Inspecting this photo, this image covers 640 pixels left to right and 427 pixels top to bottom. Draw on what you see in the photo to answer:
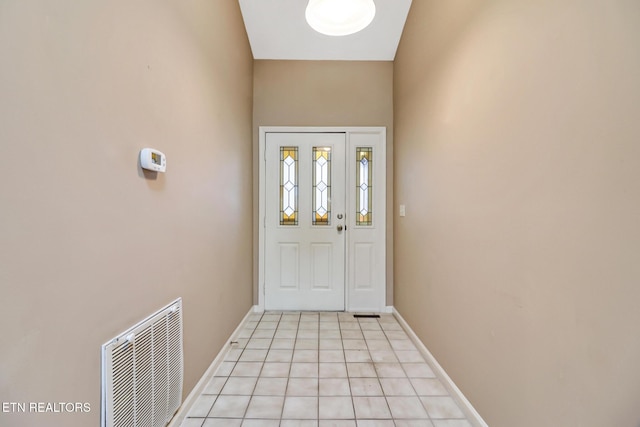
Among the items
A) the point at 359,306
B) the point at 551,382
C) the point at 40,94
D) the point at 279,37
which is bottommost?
the point at 359,306

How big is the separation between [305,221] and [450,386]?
199 cm

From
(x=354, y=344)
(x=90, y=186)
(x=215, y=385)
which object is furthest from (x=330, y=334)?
(x=90, y=186)

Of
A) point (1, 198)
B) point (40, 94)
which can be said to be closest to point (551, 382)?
point (1, 198)

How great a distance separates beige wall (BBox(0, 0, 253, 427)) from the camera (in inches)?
26.0

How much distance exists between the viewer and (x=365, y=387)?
1.80 metres

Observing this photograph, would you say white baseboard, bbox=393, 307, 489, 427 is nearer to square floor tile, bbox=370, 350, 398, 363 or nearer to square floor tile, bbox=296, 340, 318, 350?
square floor tile, bbox=370, 350, 398, 363

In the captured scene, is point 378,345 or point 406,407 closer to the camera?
point 406,407

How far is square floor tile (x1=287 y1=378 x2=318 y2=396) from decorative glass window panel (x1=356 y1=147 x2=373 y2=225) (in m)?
1.72

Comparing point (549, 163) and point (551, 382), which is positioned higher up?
point (549, 163)

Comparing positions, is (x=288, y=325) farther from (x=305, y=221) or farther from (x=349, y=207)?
(x=349, y=207)

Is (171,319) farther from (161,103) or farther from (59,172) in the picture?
(161,103)

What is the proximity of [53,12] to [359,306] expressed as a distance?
10.2ft

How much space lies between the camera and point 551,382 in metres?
1.00

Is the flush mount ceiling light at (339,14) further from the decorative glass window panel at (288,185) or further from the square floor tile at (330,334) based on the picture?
the square floor tile at (330,334)
